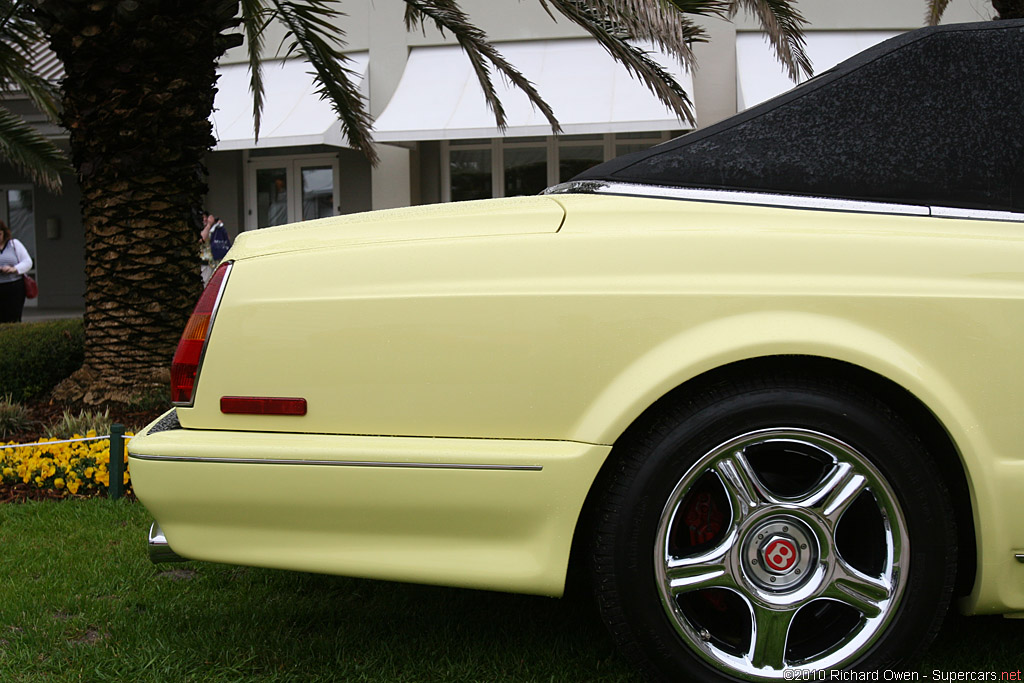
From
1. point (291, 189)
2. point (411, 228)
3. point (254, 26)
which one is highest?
point (254, 26)

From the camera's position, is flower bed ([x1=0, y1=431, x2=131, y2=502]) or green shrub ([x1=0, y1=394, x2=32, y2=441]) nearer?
flower bed ([x1=0, y1=431, x2=131, y2=502])

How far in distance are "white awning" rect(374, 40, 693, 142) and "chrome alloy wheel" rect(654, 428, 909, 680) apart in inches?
402

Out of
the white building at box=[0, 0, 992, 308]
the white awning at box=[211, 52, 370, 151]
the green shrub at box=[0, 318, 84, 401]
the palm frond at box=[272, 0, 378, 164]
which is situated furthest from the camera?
the white awning at box=[211, 52, 370, 151]

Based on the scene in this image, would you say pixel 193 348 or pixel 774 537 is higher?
pixel 193 348

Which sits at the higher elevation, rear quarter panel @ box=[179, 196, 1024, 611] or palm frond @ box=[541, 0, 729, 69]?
palm frond @ box=[541, 0, 729, 69]

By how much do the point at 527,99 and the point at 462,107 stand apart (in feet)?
3.16

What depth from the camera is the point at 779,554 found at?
2068 millimetres

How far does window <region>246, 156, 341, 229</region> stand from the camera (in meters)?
16.2

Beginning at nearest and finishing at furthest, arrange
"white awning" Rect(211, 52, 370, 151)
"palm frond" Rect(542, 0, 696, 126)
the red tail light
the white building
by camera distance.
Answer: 1. the red tail light
2. "palm frond" Rect(542, 0, 696, 126)
3. the white building
4. "white awning" Rect(211, 52, 370, 151)

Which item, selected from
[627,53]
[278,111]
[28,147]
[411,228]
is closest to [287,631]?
[411,228]

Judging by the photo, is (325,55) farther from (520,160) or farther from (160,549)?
(520,160)

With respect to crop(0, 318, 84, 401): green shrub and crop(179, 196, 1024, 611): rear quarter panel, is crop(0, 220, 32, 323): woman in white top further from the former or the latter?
crop(179, 196, 1024, 611): rear quarter panel

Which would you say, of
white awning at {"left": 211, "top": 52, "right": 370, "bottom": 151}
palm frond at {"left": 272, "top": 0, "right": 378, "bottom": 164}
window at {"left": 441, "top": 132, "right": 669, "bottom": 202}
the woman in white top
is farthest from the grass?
window at {"left": 441, "top": 132, "right": 669, "bottom": 202}

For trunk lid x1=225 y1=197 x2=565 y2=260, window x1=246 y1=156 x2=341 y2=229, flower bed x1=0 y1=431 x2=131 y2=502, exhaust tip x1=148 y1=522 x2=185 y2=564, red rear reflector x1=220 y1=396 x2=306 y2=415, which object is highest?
window x1=246 y1=156 x2=341 y2=229
